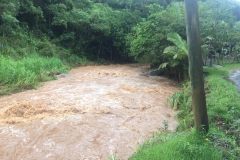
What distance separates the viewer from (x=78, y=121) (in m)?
6.32

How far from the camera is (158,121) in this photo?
257 inches

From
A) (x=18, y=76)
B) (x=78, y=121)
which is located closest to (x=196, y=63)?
(x=78, y=121)

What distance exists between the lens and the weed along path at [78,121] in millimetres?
4773

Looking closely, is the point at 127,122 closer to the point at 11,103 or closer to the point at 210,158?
the point at 210,158

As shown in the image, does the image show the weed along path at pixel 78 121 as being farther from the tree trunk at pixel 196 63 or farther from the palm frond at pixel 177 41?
the palm frond at pixel 177 41

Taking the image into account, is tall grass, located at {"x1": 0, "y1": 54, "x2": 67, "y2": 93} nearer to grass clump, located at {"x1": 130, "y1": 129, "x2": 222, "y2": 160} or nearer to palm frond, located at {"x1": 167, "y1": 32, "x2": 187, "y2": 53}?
palm frond, located at {"x1": 167, "y1": 32, "x2": 187, "y2": 53}

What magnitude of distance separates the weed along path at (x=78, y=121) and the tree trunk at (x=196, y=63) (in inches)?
63.5

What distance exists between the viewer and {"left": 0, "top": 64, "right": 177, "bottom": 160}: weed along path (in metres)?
4.77

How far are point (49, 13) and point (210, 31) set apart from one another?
13.3m

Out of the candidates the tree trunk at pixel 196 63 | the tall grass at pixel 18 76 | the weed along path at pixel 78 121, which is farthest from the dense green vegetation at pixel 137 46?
the weed along path at pixel 78 121

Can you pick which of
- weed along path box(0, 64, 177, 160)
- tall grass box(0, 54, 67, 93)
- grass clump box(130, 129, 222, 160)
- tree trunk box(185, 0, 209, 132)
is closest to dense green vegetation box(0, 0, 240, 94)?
tall grass box(0, 54, 67, 93)

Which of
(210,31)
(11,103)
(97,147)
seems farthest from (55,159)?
(210,31)

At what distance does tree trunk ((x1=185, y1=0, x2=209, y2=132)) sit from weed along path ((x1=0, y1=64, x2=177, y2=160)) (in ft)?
5.29

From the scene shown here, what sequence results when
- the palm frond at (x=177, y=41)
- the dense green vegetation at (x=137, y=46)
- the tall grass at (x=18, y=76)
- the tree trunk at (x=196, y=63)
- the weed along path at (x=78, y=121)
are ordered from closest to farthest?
the tree trunk at (x=196, y=63), the dense green vegetation at (x=137, y=46), the weed along path at (x=78, y=121), the tall grass at (x=18, y=76), the palm frond at (x=177, y=41)
